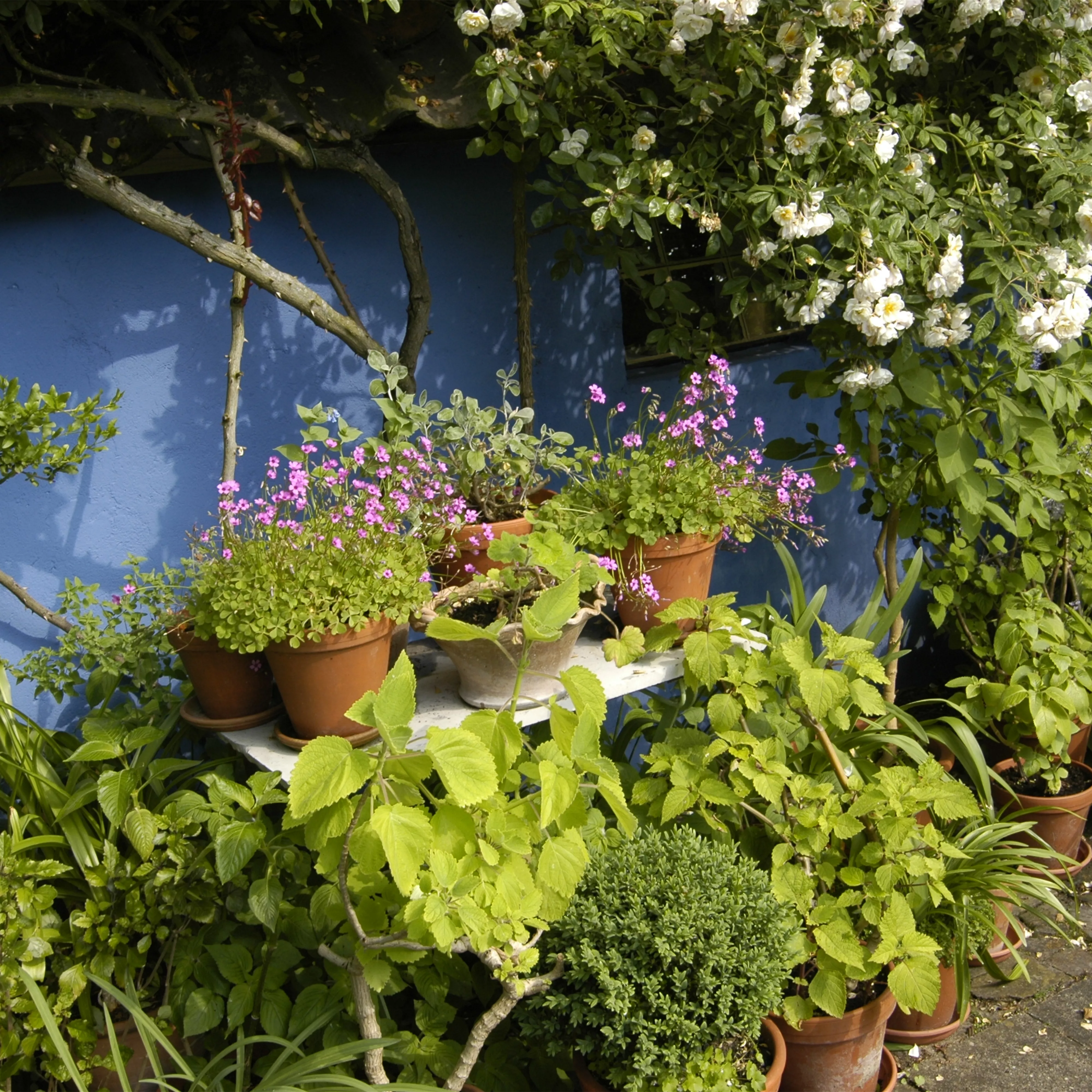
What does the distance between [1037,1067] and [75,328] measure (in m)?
3.16

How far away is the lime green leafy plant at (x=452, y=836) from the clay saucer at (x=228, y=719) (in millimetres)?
435

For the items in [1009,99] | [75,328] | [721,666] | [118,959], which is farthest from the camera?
[1009,99]

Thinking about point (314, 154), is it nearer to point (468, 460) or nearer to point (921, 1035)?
point (468, 460)

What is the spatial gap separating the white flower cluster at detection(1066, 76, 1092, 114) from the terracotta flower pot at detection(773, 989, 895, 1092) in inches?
101

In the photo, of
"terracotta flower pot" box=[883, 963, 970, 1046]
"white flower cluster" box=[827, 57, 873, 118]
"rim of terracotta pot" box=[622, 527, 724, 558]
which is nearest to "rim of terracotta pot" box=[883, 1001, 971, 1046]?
"terracotta flower pot" box=[883, 963, 970, 1046]

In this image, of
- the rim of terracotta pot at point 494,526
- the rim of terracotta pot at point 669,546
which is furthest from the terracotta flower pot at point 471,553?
the rim of terracotta pot at point 669,546

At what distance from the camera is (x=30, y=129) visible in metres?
2.51

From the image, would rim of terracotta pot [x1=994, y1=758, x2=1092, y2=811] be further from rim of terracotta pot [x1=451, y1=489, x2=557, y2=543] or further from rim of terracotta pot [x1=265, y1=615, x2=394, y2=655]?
rim of terracotta pot [x1=265, y1=615, x2=394, y2=655]

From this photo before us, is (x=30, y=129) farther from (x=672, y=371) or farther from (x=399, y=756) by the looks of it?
(x=672, y=371)

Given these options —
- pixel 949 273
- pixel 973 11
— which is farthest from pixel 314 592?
pixel 973 11

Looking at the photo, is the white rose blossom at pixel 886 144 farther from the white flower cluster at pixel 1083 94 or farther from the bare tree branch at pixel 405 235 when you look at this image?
the bare tree branch at pixel 405 235

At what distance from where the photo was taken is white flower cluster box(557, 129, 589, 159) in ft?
9.18

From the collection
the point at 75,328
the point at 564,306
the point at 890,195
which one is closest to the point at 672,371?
the point at 564,306

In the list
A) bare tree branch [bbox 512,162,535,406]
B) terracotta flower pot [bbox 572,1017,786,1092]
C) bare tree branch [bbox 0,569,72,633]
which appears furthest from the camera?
bare tree branch [bbox 512,162,535,406]
